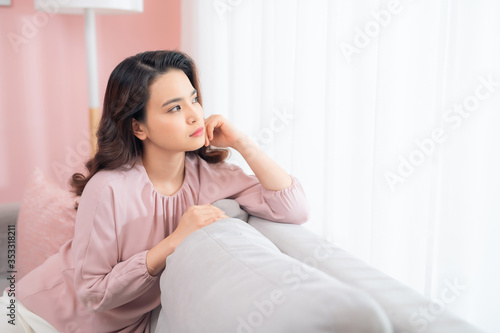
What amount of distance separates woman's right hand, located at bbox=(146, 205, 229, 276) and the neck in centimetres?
22

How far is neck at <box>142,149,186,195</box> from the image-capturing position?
4.27 feet

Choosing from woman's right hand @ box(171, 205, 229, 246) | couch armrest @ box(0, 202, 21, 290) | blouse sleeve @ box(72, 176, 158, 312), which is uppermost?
woman's right hand @ box(171, 205, 229, 246)

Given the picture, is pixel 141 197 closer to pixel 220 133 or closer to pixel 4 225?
pixel 220 133

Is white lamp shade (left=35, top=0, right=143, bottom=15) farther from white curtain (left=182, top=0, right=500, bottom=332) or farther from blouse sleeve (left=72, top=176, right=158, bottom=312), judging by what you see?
blouse sleeve (left=72, top=176, right=158, bottom=312)

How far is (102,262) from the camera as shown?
1167 mm

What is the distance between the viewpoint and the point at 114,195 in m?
1.19

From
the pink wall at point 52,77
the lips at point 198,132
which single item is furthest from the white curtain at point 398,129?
the pink wall at point 52,77

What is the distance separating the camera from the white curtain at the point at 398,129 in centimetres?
111

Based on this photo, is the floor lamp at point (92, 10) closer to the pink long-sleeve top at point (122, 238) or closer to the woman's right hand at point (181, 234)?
Result: the pink long-sleeve top at point (122, 238)

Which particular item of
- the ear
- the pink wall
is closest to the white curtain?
the ear

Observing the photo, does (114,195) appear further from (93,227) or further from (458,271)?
(458,271)

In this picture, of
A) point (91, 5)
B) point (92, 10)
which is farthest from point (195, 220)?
point (92, 10)

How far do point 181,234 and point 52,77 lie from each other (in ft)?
6.24

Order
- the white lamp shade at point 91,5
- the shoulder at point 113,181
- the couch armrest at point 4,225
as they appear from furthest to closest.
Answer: the white lamp shade at point 91,5, the couch armrest at point 4,225, the shoulder at point 113,181
